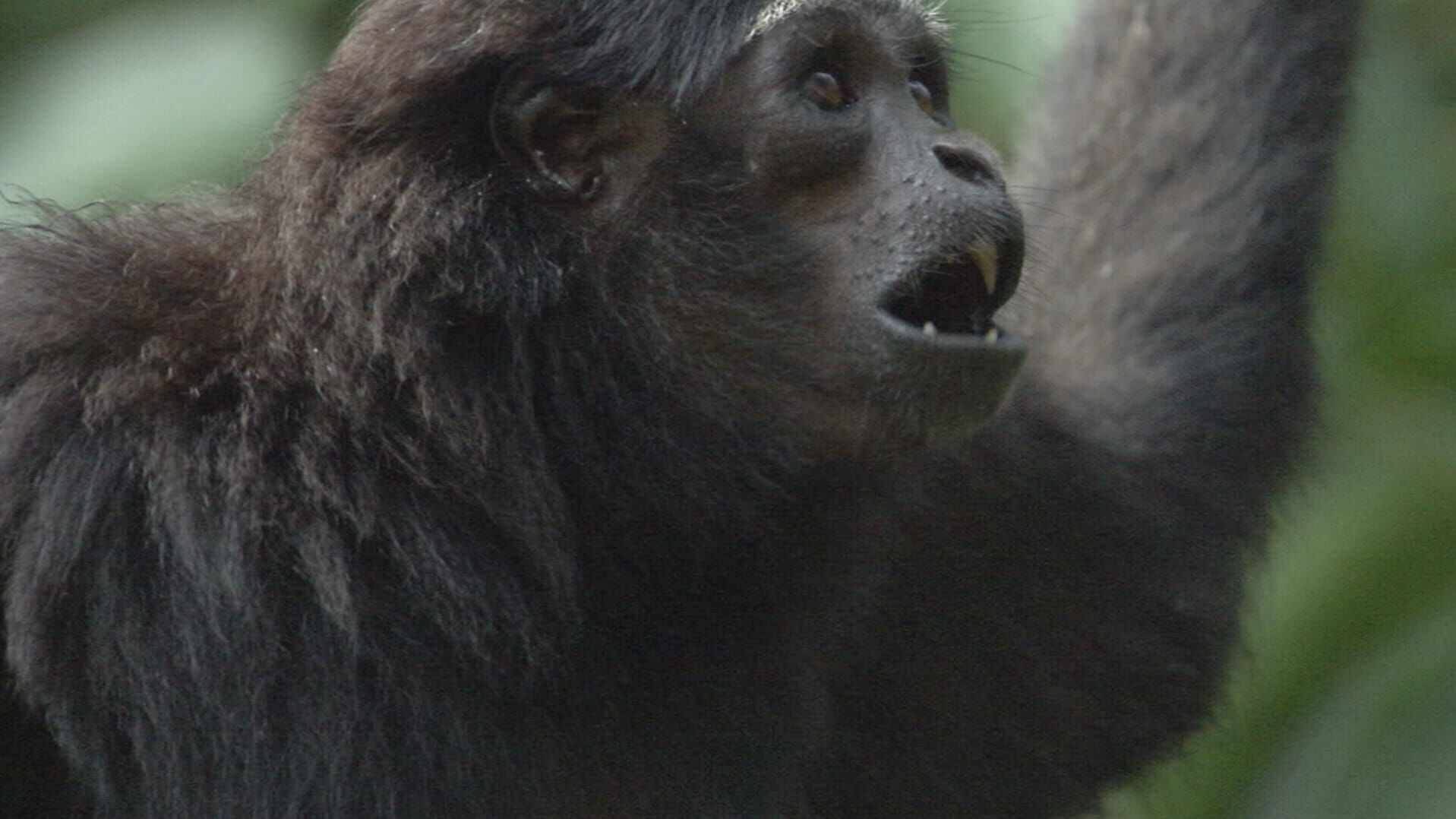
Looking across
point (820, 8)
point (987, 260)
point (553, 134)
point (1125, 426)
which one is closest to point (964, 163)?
point (987, 260)

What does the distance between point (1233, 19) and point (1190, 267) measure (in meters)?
0.72

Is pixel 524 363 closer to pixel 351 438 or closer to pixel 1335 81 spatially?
pixel 351 438

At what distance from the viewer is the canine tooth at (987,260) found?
3586 mm

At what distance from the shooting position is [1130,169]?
17.4 feet

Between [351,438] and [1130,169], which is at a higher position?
[351,438]

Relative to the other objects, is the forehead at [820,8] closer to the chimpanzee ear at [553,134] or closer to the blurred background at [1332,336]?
the chimpanzee ear at [553,134]

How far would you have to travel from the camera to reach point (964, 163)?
12.2 feet

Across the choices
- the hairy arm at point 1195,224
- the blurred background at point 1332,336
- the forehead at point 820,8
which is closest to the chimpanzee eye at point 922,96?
the forehead at point 820,8

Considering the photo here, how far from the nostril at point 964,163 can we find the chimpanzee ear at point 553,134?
2.11ft

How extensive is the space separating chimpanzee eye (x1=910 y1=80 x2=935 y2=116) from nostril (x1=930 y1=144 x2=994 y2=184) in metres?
0.21

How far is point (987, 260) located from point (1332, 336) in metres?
2.19

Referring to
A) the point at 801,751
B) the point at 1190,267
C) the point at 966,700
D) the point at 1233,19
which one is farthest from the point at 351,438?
the point at 1233,19

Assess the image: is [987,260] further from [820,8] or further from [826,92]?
[820,8]

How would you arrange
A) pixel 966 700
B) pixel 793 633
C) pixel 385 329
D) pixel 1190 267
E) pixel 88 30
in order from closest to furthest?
pixel 385 329 < pixel 793 633 < pixel 966 700 < pixel 1190 267 < pixel 88 30
